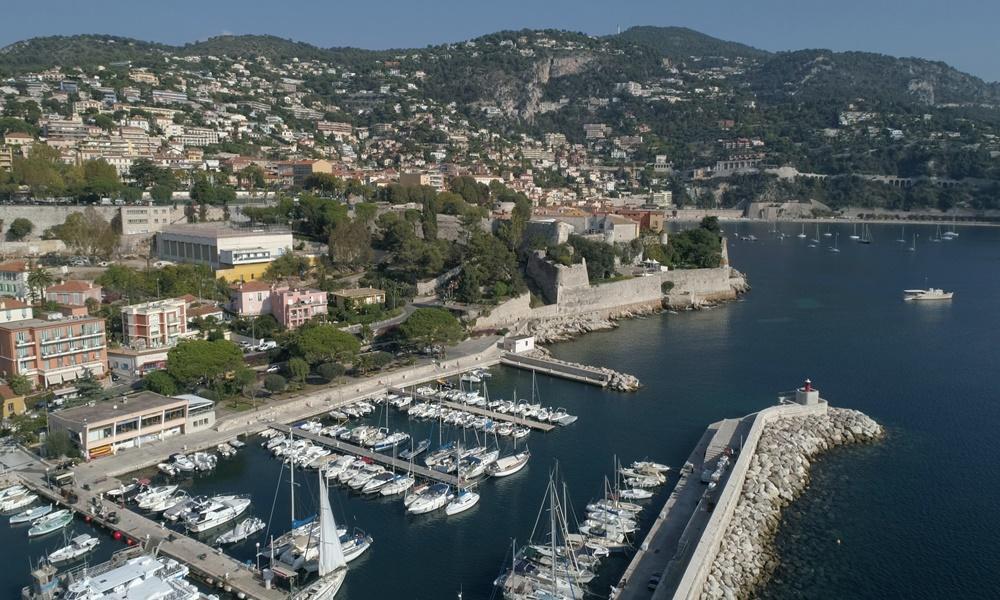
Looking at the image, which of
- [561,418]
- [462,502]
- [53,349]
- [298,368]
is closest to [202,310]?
[53,349]

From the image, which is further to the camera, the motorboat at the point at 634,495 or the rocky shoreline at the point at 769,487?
the motorboat at the point at 634,495

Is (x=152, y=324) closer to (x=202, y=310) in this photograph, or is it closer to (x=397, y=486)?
(x=202, y=310)

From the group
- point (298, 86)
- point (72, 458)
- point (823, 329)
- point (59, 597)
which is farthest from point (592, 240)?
point (298, 86)

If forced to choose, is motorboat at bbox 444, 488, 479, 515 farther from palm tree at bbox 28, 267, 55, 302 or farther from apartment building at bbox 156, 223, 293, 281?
apartment building at bbox 156, 223, 293, 281

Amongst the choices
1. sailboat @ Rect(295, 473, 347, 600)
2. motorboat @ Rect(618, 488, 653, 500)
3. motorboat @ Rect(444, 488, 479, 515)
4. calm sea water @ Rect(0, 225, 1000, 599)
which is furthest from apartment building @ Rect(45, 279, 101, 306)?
motorboat @ Rect(618, 488, 653, 500)

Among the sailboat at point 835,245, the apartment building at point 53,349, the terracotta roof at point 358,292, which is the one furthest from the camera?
the sailboat at point 835,245

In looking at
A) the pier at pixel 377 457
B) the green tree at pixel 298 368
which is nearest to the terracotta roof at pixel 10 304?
the green tree at pixel 298 368

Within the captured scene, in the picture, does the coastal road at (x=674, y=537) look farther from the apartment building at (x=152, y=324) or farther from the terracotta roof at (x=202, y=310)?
the terracotta roof at (x=202, y=310)
